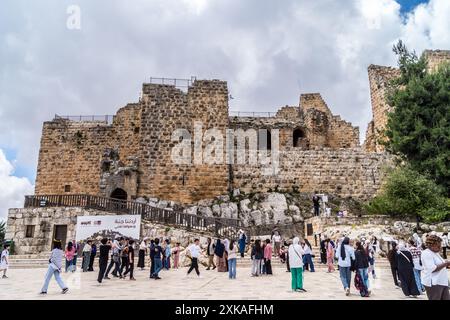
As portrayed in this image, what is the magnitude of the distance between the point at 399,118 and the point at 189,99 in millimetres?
13393

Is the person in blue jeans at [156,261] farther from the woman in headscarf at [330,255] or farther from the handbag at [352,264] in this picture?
the handbag at [352,264]

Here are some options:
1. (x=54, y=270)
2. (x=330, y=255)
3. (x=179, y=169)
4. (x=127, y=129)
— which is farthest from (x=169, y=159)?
(x=54, y=270)

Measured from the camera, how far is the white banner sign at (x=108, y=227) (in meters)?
17.8

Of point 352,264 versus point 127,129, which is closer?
point 352,264

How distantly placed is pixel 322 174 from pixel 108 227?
589 inches

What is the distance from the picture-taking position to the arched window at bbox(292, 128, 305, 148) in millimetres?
28906

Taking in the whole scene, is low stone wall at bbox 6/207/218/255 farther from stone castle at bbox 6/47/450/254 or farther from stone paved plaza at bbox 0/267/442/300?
stone paved plaza at bbox 0/267/442/300

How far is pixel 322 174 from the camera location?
25375mm

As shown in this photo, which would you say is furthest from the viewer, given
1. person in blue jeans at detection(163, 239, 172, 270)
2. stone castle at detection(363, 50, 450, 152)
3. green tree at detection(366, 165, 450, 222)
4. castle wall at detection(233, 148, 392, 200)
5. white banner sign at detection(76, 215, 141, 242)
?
stone castle at detection(363, 50, 450, 152)

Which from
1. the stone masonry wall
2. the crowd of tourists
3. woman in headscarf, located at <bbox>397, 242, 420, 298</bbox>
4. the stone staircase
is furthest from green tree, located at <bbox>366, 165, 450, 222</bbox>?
the stone masonry wall

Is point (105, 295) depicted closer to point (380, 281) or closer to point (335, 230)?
point (380, 281)

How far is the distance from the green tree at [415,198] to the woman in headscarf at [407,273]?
1156 cm

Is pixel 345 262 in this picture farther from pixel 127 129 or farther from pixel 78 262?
pixel 127 129
